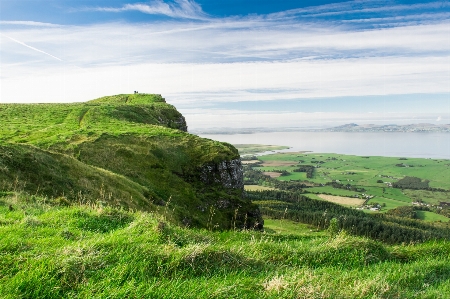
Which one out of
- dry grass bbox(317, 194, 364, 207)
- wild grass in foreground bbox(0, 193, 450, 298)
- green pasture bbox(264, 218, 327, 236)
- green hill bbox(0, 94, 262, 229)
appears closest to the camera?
wild grass in foreground bbox(0, 193, 450, 298)

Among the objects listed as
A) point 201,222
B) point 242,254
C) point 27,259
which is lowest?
point 201,222

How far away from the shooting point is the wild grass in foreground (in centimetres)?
512

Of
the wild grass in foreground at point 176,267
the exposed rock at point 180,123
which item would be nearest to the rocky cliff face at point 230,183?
the wild grass in foreground at point 176,267

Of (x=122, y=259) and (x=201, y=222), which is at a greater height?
(x=122, y=259)

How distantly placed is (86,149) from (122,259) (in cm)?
3799

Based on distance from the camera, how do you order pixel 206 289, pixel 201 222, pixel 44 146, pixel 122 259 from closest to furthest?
pixel 206 289
pixel 122 259
pixel 201 222
pixel 44 146

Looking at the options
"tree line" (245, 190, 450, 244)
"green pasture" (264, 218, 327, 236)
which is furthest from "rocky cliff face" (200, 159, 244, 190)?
"green pasture" (264, 218, 327, 236)

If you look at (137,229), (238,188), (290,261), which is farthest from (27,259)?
(238,188)

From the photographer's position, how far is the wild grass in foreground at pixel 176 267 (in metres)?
5.12

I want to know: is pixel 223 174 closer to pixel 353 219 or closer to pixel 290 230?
pixel 290 230

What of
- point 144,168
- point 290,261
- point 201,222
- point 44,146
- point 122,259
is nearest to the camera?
point 122,259

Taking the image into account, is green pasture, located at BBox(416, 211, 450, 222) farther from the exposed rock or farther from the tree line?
the exposed rock

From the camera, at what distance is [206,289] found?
5.30 meters

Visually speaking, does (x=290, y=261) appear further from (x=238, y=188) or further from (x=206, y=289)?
(x=238, y=188)
